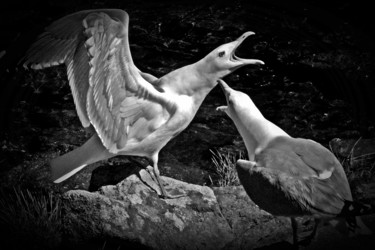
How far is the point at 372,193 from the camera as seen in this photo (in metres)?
2.61

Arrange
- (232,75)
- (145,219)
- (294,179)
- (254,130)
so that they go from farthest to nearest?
(232,75) < (254,130) < (145,219) < (294,179)

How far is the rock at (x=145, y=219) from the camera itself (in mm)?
2369

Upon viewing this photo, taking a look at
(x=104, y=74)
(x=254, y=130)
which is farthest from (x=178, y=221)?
(x=104, y=74)

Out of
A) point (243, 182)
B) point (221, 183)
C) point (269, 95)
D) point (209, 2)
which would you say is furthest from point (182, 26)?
point (243, 182)

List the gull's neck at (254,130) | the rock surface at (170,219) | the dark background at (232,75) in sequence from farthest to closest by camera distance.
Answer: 1. the dark background at (232,75)
2. the gull's neck at (254,130)
3. the rock surface at (170,219)

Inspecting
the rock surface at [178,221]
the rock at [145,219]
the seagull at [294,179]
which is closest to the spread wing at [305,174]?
the seagull at [294,179]

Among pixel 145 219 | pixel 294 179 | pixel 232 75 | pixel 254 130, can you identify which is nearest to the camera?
pixel 294 179

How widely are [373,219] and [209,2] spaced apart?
1.24 meters

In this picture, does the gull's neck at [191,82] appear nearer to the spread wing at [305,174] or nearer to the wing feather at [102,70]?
the wing feather at [102,70]

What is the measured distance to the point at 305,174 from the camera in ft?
7.70

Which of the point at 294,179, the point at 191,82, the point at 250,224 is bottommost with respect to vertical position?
the point at 250,224

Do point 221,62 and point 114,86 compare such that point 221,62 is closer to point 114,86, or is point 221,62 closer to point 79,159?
point 114,86

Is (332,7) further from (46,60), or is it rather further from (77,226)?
(77,226)

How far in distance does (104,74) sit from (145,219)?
0.54 meters
